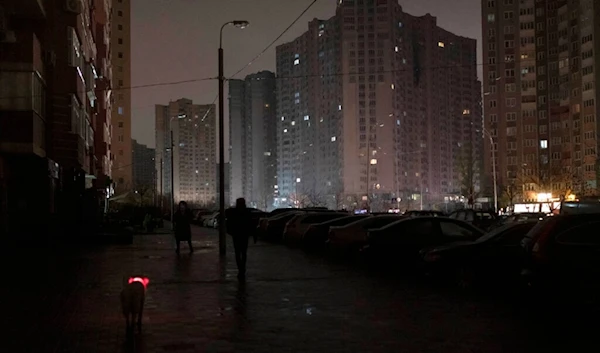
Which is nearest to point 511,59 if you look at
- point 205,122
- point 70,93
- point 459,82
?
point 459,82

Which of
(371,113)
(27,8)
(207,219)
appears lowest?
(207,219)

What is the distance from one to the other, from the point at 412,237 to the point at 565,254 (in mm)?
6473

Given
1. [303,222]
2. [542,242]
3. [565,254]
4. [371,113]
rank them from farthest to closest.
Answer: [371,113] < [303,222] < [542,242] < [565,254]

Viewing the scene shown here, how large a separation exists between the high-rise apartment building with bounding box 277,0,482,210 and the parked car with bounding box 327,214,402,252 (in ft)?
303

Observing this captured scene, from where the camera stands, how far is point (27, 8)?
25.1 m

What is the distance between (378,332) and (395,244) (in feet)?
25.8

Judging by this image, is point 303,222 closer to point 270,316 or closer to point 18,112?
point 18,112

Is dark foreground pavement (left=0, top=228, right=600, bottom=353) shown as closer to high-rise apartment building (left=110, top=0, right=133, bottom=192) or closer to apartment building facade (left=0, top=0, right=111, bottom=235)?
apartment building facade (left=0, top=0, right=111, bottom=235)

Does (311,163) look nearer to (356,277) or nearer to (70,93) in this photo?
(70,93)

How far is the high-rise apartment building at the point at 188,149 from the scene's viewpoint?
74.3 metres

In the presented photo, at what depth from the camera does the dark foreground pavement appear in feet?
26.1

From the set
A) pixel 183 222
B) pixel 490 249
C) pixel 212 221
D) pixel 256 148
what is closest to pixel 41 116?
pixel 183 222

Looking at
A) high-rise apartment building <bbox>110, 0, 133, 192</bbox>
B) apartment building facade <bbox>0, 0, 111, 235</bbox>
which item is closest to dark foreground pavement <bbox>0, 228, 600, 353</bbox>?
apartment building facade <bbox>0, 0, 111, 235</bbox>

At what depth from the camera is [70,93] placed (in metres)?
29.1
